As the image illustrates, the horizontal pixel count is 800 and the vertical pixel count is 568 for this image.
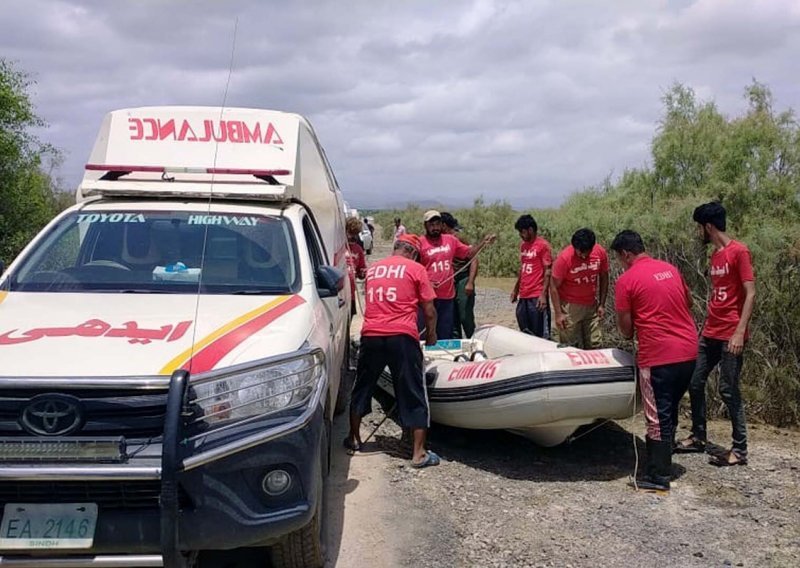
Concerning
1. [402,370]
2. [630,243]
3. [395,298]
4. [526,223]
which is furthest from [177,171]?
[526,223]

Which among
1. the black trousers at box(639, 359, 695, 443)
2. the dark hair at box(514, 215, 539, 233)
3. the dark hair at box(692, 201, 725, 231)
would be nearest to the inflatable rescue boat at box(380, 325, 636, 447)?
the black trousers at box(639, 359, 695, 443)

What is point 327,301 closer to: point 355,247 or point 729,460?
point 729,460

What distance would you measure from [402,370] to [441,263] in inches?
121

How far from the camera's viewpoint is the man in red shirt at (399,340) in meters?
5.77

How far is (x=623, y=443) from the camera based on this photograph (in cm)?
656

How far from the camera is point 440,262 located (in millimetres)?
8688

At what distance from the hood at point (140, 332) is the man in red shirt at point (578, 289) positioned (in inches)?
159

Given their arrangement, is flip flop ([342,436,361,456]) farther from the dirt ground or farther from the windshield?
the windshield

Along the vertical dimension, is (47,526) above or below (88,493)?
below

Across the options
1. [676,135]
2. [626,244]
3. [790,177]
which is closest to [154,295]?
[626,244]

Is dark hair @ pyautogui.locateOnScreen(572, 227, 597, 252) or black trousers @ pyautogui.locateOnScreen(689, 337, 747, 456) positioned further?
dark hair @ pyautogui.locateOnScreen(572, 227, 597, 252)

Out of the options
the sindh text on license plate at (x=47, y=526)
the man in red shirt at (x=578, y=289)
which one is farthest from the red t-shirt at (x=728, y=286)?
the sindh text on license plate at (x=47, y=526)

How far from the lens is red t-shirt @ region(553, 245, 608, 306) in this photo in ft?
25.5

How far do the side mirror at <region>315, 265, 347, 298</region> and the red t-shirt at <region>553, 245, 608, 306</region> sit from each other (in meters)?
3.57
